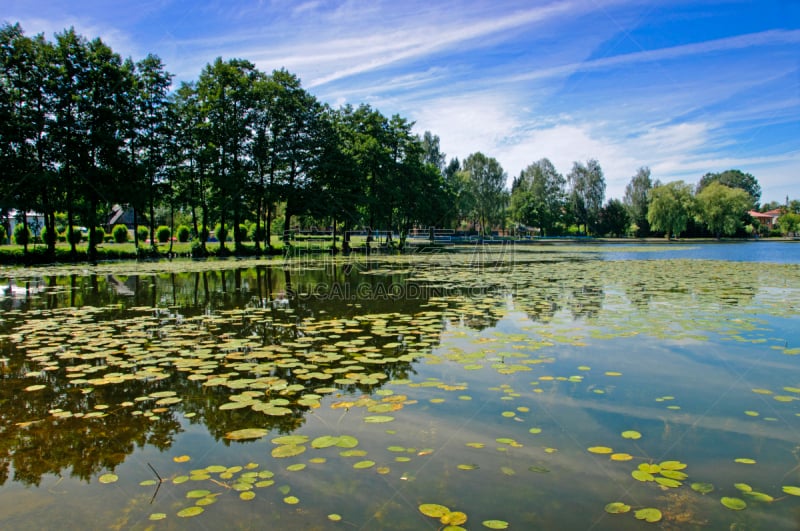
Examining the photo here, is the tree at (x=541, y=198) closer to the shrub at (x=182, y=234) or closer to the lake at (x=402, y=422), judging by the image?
the shrub at (x=182, y=234)

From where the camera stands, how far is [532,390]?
4480 mm

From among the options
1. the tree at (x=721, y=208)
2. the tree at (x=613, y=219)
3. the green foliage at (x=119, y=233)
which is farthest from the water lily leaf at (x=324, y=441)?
the tree at (x=613, y=219)

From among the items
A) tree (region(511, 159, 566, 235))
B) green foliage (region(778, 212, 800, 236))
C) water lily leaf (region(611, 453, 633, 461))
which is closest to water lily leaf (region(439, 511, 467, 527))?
water lily leaf (region(611, 453, 633, 461))

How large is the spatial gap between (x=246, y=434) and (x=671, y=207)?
234 feet

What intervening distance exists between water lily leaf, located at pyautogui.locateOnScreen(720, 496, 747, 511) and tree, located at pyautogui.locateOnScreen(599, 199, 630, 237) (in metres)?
81.1

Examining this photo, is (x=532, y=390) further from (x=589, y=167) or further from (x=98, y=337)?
(x=589, y=167)

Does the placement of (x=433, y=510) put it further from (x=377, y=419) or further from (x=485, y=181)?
(x=485, y=181)

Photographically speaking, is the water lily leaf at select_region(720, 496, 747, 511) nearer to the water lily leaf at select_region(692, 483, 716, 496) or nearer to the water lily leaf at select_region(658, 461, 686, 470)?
the water lily leaf at select_region(692, 483, 716, 496)

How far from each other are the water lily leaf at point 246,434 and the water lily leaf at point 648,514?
8.27ft

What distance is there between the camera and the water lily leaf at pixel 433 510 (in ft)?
8.29

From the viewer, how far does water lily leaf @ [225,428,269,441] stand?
354cm

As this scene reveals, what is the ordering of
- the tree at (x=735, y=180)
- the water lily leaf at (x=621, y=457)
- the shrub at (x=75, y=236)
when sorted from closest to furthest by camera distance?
the water lily leaf at (x=621, y=457) → the shrub at (x=75, y=236) → the tree at (x=735, y=180)

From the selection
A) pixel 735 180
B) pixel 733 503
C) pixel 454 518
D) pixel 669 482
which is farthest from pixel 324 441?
pixel 735 180

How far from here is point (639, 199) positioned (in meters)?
78.4
